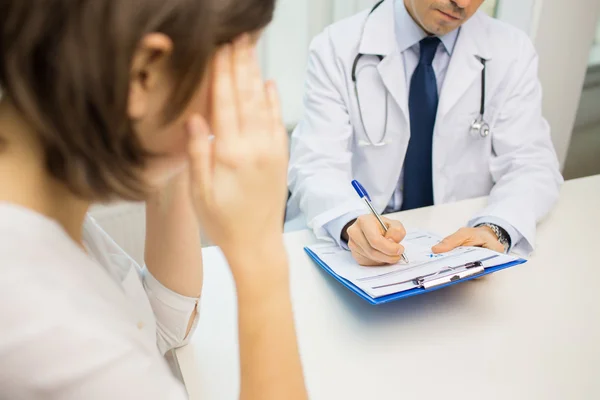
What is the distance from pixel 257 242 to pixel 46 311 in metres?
0.21

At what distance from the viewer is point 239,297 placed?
53cm

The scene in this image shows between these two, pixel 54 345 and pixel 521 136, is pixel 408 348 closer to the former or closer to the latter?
pixel 54 345

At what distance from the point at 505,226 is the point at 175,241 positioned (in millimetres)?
688

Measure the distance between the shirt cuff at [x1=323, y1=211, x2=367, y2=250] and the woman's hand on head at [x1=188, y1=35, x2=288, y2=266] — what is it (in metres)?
0.51

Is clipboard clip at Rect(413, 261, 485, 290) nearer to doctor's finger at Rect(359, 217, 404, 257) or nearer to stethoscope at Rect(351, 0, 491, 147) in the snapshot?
doctor's finger at Rect(359, 217, 404, 257)

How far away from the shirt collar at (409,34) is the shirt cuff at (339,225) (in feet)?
1.78

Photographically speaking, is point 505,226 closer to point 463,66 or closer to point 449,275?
point 449,275

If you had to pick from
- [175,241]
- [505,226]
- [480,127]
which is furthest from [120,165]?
[480,127]

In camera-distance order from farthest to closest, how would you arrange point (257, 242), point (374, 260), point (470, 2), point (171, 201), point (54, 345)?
1. point (470, 2)
2. point (374, 260)
3. point (171, 201)
4. point (257, 242)
5. point (54, 345)

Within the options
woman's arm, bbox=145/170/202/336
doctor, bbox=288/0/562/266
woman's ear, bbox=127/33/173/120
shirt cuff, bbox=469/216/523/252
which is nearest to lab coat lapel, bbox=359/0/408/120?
doctor, bbox=288/0/562/266

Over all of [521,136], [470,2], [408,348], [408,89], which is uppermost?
[470,2]

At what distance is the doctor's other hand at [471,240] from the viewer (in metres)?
0.96

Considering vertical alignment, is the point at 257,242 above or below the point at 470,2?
below

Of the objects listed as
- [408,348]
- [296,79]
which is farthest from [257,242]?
[296,79]
